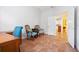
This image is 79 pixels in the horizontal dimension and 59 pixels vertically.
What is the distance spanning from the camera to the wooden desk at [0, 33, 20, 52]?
1.63 metres

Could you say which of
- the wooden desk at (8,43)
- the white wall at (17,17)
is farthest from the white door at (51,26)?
the wooden desk at (8,43)

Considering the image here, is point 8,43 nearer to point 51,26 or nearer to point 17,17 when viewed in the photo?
point 17,17

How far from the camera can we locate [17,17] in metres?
1.79

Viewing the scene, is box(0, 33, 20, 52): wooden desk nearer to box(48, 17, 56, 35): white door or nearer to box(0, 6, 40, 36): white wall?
box(0, 6, 40, 36): white wall

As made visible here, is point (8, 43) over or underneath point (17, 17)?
underneath

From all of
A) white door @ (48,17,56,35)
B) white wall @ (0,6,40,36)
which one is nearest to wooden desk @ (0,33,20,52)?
white wall @ (0,6,40,36)

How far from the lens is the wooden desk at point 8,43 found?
163cm

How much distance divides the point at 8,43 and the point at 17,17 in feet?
1.65

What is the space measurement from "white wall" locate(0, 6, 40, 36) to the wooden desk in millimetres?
197

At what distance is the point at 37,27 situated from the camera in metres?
1.88

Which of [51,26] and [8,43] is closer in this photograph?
[8,43]

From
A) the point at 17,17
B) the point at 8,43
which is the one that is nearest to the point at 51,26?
the point at 17,17
